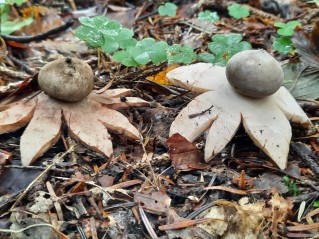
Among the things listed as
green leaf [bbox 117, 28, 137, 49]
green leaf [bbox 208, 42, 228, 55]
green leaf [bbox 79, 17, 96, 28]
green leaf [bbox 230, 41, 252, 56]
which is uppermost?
green leaf [bbox 79, 17, 96, 28]

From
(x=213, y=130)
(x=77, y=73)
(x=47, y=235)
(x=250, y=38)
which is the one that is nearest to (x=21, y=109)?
(x=77, y=73)

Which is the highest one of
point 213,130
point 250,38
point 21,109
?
point 21,109

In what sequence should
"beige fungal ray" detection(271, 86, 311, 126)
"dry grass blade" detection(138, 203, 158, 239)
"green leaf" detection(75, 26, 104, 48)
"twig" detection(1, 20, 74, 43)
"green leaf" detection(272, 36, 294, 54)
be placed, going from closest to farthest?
"dry grass blade" detection(138, 203, 158, 239) → "beige fungal ray" detection(271, 86, 311, 126) → "green leaf" detection(75, 26, 104, 48) → "green leaf" detection(272, 36, 294, 54) → "twig" detection(1, 20, 74, 43)

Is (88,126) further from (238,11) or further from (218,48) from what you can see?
(238,11)

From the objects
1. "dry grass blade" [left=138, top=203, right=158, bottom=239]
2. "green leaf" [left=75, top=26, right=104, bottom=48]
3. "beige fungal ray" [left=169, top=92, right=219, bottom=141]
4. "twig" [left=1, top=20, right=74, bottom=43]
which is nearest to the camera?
"dry grass blade" [left=138, top=203, right=158, bottom=239]

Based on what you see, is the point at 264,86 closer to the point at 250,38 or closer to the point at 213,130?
the point at 213,130

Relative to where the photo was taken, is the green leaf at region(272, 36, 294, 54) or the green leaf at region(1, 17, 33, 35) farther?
the green leaf at region(1, 17, 33, 35)

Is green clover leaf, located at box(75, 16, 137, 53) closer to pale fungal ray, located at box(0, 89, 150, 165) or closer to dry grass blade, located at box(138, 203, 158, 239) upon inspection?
pale fungal ray, located at box(0, 89, 150, 165)

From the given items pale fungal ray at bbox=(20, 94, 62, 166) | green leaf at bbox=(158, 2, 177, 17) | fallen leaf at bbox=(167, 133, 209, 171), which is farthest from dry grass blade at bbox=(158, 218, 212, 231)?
green leaf at bbox=(158, 2, 177, 17)
